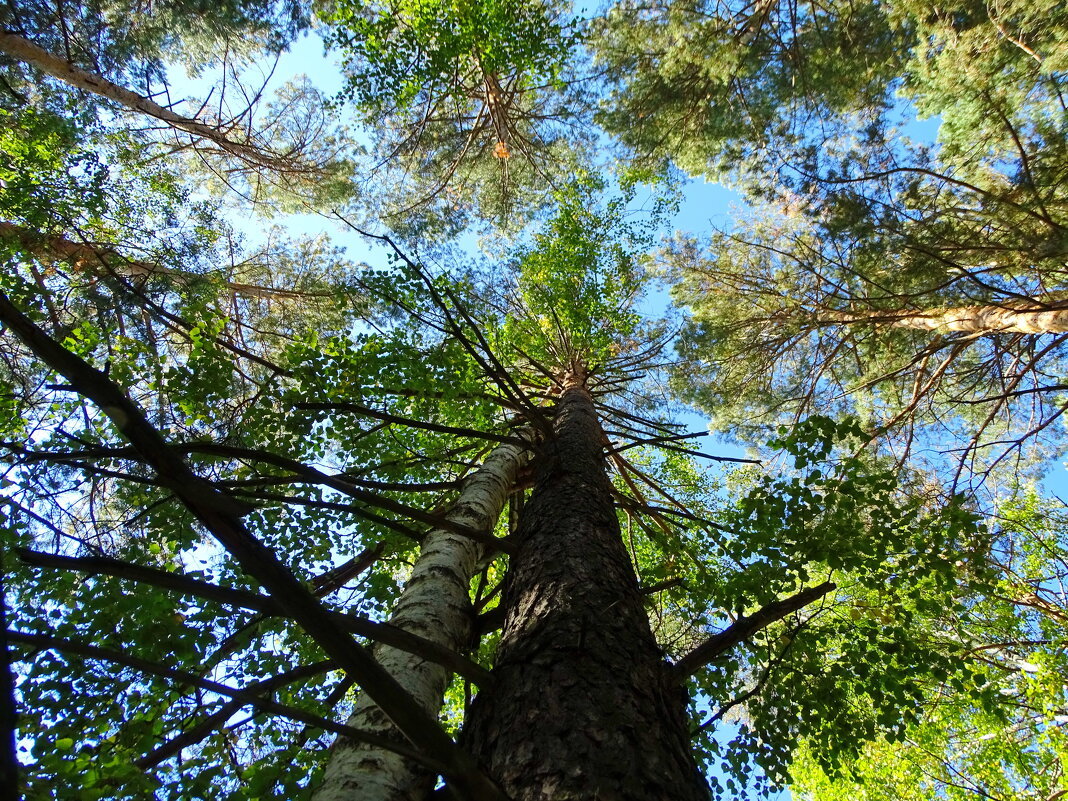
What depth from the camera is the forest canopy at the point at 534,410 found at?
7.09ft

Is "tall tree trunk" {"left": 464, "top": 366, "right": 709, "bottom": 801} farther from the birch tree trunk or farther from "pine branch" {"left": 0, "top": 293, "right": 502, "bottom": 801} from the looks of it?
the birch tree trunk

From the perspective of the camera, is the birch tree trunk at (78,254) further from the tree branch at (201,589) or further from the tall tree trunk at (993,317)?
the tall tree trunk at (993,317)

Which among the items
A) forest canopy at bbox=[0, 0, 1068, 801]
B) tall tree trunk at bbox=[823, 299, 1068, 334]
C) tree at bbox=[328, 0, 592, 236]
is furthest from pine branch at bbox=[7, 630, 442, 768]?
tree at bbox=[328, 0, 592, 236]

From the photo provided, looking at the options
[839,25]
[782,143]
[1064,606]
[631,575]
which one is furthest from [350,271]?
[1064,606]

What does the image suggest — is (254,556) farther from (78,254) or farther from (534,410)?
(78,254)

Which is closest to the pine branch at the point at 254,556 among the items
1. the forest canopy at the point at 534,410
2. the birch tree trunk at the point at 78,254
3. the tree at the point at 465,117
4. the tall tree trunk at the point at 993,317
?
the forest canopy at the point at 534,410

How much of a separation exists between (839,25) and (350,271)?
9.20m

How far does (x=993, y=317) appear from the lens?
24.2ft

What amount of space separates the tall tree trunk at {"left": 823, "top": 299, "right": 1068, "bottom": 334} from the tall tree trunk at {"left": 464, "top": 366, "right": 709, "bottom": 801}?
651 centimetres

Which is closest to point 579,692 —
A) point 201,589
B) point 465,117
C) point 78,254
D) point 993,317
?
point 201,589

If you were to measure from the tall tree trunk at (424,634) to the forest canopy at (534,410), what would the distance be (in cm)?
3

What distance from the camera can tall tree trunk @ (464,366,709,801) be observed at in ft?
5.35

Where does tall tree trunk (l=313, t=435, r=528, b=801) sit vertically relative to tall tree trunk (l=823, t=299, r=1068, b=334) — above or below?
below

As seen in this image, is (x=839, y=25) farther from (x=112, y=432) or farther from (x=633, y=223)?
(x=112, y=432)
